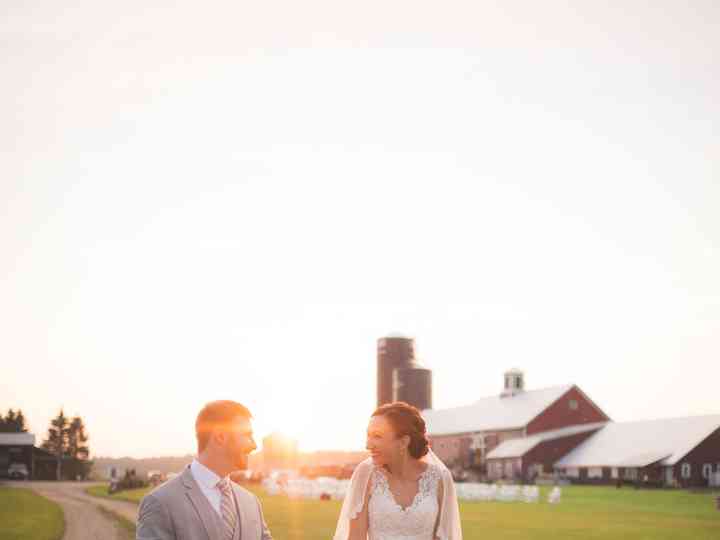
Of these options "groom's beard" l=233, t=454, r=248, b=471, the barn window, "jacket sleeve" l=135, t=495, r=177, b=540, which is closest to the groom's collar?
"groom's beard" l=233, t=454, r=248, b=471

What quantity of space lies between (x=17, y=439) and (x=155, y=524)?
101 m

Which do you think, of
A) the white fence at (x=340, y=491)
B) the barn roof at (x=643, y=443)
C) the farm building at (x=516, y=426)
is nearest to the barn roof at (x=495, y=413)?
the farm building at (x=516, y=426)

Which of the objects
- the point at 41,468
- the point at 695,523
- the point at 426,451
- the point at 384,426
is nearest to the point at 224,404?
the point at 384,426

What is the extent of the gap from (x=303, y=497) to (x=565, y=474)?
32.1m

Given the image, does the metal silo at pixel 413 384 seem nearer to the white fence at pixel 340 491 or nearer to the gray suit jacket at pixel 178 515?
the white fence at pixel 340 491

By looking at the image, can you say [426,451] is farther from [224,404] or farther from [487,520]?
[487,520]

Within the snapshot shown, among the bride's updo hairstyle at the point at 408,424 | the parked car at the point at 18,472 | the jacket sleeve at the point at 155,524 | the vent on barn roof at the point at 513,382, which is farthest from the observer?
the parked car at the point at 18,472

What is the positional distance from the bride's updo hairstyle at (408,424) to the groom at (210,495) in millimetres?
1947

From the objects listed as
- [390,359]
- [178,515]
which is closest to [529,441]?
[390,359]

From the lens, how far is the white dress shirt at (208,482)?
4.39 m

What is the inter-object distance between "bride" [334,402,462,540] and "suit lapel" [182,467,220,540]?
2.14 m

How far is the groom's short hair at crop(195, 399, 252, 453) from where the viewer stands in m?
4.42

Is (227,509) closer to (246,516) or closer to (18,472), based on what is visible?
(246,516)

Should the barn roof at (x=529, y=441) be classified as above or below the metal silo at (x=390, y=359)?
below
